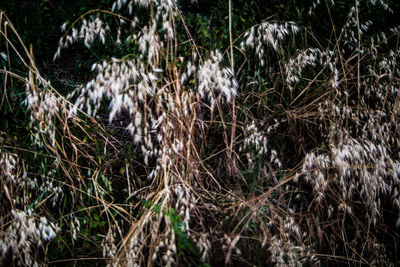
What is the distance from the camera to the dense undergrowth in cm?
141

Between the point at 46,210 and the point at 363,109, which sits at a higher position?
the point at 363,109

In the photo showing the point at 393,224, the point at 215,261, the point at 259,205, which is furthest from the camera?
the point at 393,224

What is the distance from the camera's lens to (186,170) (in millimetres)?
1644

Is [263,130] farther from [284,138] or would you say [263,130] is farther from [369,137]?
[369,137]

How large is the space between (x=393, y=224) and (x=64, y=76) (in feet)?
8.85

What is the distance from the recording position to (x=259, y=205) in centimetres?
148

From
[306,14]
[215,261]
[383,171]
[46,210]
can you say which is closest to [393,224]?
[383,171]

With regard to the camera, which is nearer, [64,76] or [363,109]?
[363,109]

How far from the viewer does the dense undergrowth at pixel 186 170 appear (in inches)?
55.4

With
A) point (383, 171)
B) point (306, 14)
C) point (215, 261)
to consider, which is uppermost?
point (306, 14)

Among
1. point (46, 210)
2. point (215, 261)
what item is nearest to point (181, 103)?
point (215, 261)

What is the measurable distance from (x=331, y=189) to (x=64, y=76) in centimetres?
221

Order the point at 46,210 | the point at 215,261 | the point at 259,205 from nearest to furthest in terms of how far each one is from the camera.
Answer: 1. the point at 215,261
2. the point at 259,205
3. the point at 46,210

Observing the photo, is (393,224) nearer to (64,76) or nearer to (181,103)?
(181,103)
